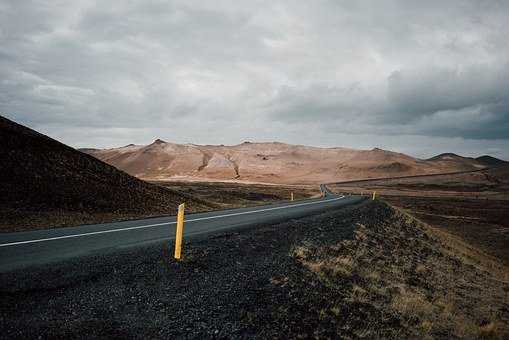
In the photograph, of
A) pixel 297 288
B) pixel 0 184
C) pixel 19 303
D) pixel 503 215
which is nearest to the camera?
pixel 19 303

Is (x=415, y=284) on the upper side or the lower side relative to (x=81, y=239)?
lower

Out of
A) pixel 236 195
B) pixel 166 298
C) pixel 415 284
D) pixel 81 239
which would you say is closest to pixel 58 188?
pixel 81 239

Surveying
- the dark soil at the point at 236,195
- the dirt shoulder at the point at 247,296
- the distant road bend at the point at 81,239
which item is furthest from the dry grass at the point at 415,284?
the dark soil at the point at 236,195

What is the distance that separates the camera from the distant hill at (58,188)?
17094 mm

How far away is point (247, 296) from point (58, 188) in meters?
17.6

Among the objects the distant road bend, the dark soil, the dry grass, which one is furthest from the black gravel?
the dark soil

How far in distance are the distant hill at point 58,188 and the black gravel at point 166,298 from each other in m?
8.72

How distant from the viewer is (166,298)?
21.0 ft

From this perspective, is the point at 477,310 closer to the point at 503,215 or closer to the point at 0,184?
the point at 0,184

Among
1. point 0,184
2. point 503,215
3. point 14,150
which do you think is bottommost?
point 503,215

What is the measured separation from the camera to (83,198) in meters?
20.9

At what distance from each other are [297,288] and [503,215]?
52723 mm

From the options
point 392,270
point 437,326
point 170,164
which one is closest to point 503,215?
point 392,270

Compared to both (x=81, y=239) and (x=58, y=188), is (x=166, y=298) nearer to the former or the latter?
(x=81, y=239)
